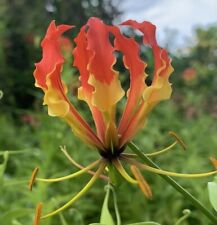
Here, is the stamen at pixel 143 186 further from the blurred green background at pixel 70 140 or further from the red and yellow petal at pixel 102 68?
the blurred green background at pixel 70 140

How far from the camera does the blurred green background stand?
2131 mm

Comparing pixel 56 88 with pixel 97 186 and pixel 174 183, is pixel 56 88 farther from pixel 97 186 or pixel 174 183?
pixel 97 186

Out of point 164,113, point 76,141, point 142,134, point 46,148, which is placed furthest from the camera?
point 164,113

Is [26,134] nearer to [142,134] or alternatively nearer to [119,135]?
[142,134]

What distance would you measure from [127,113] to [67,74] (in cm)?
208

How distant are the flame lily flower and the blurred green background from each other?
0.28 m

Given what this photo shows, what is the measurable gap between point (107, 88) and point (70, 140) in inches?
73.6

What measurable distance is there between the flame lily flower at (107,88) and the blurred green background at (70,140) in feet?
0.91

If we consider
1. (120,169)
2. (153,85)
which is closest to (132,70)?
(153,85)

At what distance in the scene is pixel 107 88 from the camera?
0.89 meters

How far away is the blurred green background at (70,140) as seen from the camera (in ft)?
6.99

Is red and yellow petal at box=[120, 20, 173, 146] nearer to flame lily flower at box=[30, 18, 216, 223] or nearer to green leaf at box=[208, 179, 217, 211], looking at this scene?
flame lily flower at box=[30, 18, 216, 223]

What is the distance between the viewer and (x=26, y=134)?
13.3 feet

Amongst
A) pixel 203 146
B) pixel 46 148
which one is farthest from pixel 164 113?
pixel 46 148
